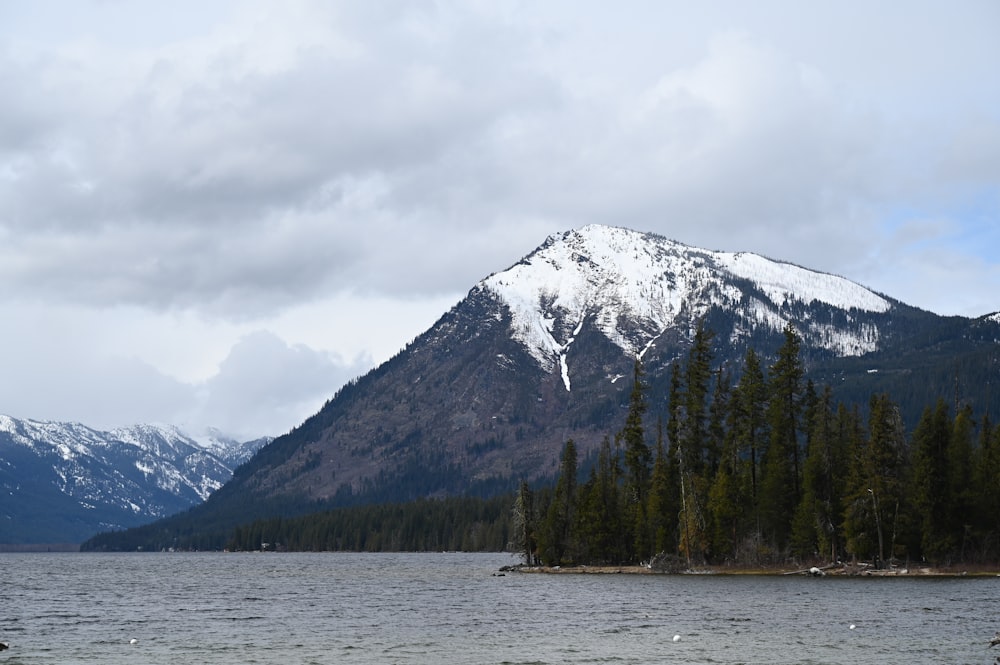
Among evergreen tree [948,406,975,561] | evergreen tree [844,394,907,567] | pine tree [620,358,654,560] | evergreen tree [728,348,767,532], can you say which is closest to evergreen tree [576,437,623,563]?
pine tree [620,358,654,560]

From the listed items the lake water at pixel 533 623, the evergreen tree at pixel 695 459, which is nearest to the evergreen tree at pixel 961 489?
the lake water at pixel 533 623

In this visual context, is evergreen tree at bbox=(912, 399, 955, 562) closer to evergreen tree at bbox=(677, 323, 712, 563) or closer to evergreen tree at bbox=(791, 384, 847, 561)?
evergreen tree at bbox=(791, 384, 847, 561)

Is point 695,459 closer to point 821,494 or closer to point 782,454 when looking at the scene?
point 782,454

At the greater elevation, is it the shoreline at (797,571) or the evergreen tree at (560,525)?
the evergreen tree at (560,525)

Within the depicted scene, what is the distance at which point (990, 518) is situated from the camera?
10781 cm

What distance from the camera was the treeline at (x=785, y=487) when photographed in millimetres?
109125

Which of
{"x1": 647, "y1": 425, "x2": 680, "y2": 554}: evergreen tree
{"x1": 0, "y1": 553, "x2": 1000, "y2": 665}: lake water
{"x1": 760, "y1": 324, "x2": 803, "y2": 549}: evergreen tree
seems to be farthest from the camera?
{"x1": 647, "y1": 425, "x2": 680, "y2": 554}: evergreen tree

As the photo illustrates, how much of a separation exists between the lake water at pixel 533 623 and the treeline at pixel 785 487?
7.91 m

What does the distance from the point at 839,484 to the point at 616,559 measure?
34181 mm

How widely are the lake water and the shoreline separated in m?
4.06

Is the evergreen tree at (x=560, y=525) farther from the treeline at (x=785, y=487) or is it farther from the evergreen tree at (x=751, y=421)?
the evergreen tree at (x=751, y=421)

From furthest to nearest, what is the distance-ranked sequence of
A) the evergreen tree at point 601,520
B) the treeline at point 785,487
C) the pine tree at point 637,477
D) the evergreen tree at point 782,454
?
1. the evergreen tree at point 601,520
2. the pine tree at point 637,477
3. the evergreen tree at point 782,454
4. the treeline at point 785,487

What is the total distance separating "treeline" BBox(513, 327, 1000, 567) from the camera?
109125 mm

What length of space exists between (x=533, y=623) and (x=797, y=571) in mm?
51835
